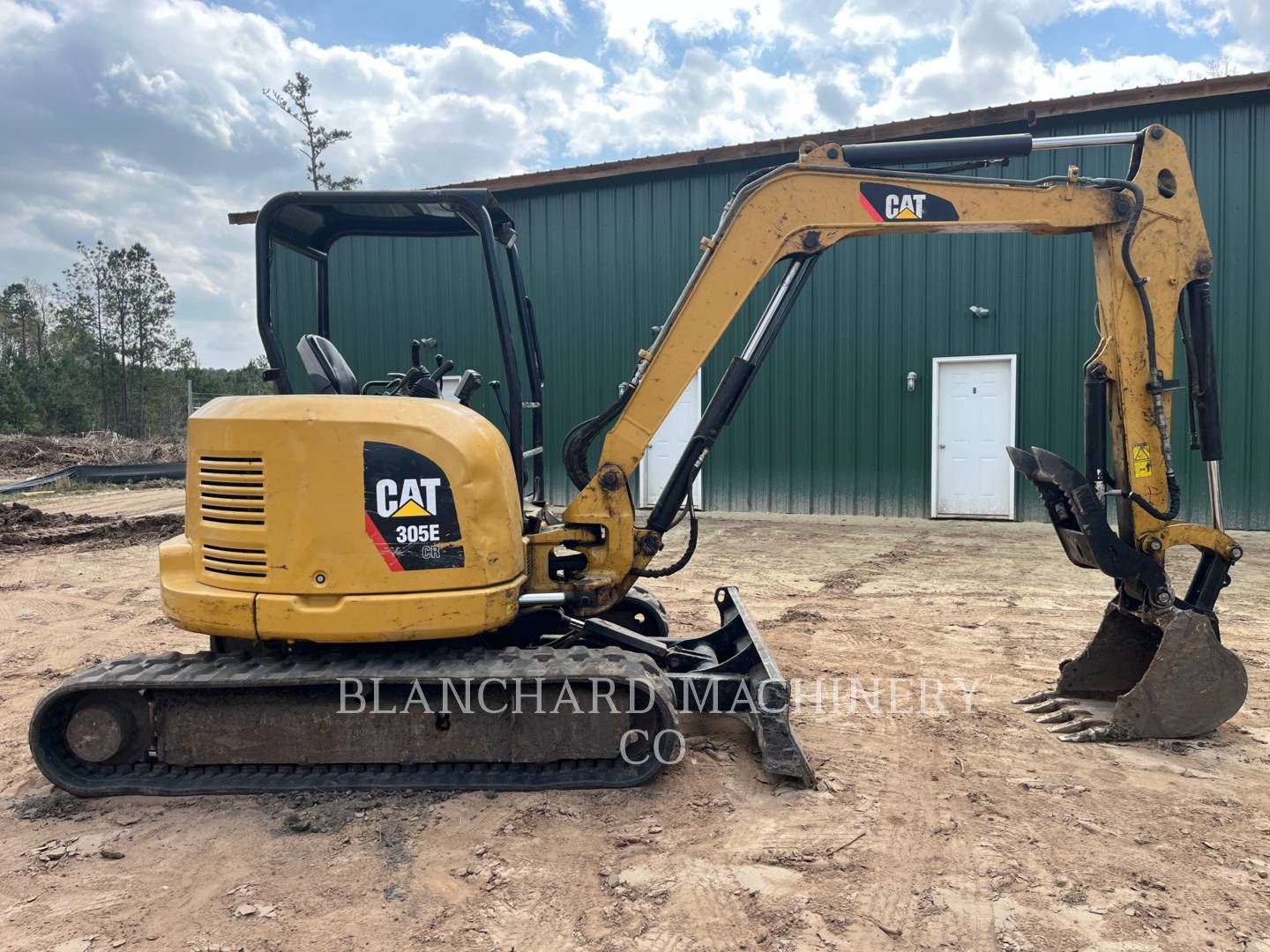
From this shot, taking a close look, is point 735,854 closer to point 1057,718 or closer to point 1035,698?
point 1057,718

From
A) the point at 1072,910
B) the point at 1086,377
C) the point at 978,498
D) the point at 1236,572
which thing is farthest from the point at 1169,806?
the point at 978,498

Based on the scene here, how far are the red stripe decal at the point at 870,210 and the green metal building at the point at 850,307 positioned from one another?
8.64 m

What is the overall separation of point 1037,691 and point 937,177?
2943 millimetres

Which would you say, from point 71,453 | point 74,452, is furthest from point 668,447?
point 74,452

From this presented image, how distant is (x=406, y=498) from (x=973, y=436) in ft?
35.5

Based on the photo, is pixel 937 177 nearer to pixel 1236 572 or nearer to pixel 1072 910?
pixel 1072 910

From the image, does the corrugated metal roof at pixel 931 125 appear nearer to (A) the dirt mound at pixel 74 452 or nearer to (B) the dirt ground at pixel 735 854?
(B) the dirt ground at pixel 735 854

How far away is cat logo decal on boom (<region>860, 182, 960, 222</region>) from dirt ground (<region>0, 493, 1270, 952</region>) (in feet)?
8.58

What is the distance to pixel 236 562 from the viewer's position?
3.62 m

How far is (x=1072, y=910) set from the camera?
2711 mm

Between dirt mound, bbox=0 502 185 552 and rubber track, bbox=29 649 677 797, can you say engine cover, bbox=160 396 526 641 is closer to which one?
rubber track, bbox=29 649 677 797

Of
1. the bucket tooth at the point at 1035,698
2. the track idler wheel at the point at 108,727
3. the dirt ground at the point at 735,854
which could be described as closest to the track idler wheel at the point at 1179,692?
the dirt ground at the point at 735,854

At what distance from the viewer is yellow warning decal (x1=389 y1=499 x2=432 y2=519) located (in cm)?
356

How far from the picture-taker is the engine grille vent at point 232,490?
356 centimetres
